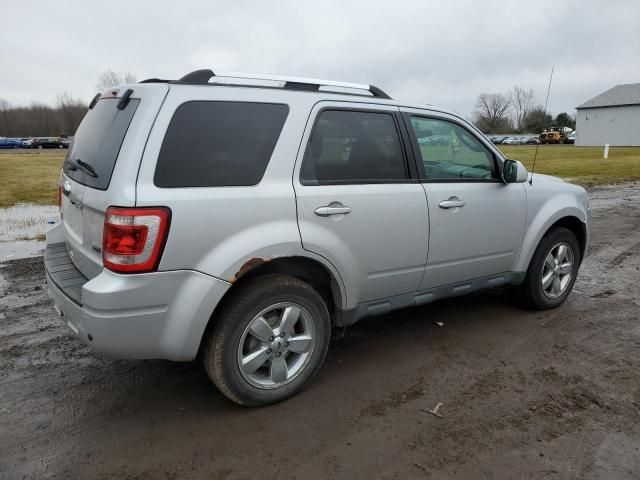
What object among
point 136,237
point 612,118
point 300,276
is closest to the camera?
point 136,237

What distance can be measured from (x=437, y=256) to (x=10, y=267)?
520cm

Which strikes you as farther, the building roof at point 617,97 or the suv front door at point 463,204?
the building roof at point 617,97

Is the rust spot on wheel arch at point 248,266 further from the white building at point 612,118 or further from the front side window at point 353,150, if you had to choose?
the white building at point 612,118

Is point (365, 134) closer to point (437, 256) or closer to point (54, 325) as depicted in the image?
point (437, 256)

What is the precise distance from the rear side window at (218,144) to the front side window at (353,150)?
0.29m

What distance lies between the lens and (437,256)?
383 cm

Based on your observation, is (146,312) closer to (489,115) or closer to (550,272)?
(550,272)

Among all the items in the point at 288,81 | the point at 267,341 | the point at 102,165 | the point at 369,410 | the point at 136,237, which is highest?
the point at 288,81

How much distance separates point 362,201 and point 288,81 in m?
0.90

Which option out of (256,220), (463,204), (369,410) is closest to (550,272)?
(463,204)

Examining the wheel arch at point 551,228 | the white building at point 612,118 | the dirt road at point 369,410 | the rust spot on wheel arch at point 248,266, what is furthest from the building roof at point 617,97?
the rust spot on wheel arch at point 248,266

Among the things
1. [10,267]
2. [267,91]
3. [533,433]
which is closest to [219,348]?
[267,91]

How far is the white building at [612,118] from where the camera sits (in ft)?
201

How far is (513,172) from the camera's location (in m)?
4.15
